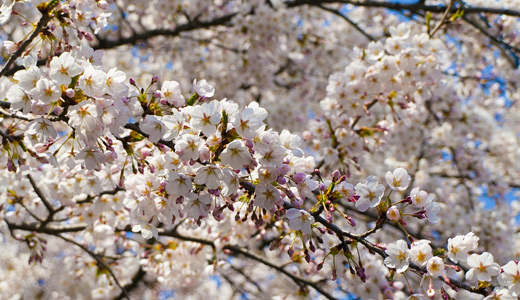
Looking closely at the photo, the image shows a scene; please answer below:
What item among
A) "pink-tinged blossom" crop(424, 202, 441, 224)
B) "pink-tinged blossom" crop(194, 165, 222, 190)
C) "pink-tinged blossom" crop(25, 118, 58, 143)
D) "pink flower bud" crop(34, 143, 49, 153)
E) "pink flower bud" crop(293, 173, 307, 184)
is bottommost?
"pink flower bud" crop(34, 143, 49, 153)

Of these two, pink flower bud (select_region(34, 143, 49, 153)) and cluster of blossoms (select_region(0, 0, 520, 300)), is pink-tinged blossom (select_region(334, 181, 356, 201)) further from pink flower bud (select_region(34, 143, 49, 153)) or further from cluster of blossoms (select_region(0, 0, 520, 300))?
pink flower bud (select_region(34, 143, 49, 153))

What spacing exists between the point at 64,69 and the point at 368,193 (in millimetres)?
1280

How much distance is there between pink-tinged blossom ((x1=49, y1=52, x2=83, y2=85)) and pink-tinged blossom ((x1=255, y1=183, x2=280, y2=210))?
80 centimetres

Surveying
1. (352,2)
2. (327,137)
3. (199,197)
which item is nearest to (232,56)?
(352,2)

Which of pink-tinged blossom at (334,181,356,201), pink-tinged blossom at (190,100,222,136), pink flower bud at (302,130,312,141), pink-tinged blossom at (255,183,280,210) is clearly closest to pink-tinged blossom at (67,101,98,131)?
pink-tinged blossom at (190,100,222,136)

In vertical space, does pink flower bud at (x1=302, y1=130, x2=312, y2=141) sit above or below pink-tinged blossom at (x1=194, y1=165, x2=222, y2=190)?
above

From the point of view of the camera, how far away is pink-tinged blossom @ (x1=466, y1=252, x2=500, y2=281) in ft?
5.44

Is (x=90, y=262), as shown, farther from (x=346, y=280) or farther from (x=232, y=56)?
(x=232, y=56)

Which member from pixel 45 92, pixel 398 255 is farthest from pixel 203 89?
pixel 398 255

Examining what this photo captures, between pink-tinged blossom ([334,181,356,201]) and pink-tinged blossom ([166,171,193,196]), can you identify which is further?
pink-tinged blossom ([334,181,356,201])

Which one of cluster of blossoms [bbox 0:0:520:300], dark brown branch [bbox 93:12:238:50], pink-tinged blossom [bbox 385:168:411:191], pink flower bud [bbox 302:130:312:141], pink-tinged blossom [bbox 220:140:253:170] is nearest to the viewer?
pink-tinged blossom [bbox 220:140:253:170]

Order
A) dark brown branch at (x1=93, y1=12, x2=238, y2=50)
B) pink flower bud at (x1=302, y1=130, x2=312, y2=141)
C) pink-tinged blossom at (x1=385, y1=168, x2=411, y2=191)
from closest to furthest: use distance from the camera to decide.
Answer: pink-tinged blossom at (x1=385, y1=168, x2=411, y2=191) → pink flower bud at (x1=302, y1=130, x2=312, y2=141) → dark brown branch at (x1=93, y1=12, x2=238, y2=50)

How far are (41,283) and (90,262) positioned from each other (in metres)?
5.89

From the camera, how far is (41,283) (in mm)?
8820
